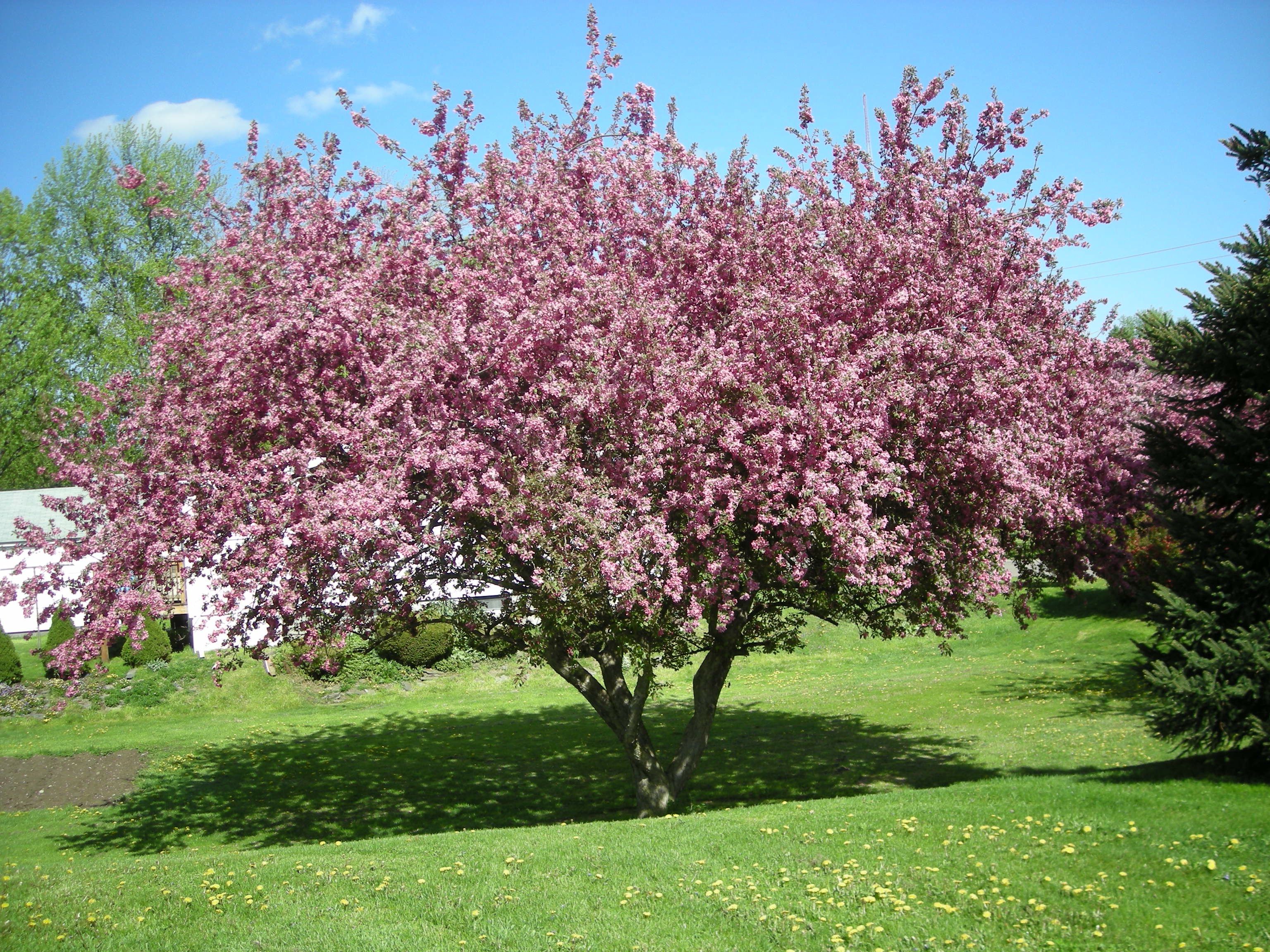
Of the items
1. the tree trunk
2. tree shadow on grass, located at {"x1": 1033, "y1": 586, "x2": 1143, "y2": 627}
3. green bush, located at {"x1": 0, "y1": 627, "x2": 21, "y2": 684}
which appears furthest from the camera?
tree shadow on grass, located at {"x1": 1033, "y1": 586, "x2": 1143, "y2": 627}

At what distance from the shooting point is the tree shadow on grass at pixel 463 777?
1477 centimetres

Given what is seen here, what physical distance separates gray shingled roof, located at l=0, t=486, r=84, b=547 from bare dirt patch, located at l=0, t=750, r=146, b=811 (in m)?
18.5

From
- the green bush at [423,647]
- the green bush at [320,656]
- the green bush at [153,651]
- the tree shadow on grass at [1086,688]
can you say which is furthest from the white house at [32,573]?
the tree shadow on grass at [1086,688]

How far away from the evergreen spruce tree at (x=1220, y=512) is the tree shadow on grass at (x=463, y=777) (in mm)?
5039

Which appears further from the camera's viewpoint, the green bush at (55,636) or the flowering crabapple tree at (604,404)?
the green bush at (55,636)

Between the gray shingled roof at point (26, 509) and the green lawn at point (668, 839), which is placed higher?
the gray shingled roof at point (26, 509)

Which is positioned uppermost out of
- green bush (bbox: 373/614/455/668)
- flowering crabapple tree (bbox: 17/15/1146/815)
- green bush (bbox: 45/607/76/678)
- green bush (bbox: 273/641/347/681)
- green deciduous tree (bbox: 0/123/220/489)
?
green deciduous tree (bbox: 0/123/220/489)

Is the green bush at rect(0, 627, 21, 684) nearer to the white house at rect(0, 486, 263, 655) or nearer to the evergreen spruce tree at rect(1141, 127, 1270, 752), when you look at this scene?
the white house at rect(0, 486, 263, 655)

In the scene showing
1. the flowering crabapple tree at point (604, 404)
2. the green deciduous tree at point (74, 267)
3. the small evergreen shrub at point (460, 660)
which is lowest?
the small evergreen shrub at point (460, 660)

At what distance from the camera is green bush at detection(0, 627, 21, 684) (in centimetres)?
2397

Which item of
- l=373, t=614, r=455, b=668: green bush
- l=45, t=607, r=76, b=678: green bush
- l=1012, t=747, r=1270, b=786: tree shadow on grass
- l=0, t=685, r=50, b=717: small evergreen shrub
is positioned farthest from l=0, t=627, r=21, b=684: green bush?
l=1012, t=747, r=1270, b=786: tree shadow on grass

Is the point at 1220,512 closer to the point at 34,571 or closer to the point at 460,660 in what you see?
the point at 460,660

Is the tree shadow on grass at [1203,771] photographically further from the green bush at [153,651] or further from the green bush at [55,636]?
the green bush at [55,636]

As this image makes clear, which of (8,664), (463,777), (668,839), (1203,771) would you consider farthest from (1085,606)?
(8,664)
